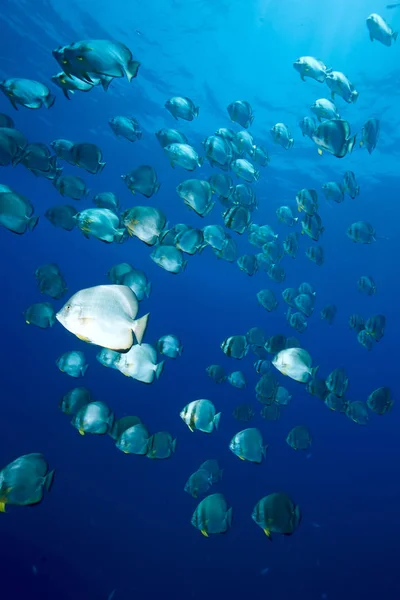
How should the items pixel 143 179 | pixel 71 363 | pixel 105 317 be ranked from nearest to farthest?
pixel 105 317
pixel 143 179
pixel 71 363

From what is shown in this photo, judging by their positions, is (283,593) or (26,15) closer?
(283,593)

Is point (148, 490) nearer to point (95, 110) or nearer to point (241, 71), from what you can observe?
point (241, 71)

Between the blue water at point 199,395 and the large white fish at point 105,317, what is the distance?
32.0ft

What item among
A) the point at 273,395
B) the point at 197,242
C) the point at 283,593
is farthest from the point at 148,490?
the point at 197,242

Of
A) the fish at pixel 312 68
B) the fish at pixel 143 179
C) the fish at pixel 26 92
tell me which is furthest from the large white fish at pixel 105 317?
the fish at pixel 312 68

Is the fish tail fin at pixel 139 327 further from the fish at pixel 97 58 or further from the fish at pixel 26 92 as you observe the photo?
the fish at pixel 26 92

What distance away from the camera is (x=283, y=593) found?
1249 centimetres

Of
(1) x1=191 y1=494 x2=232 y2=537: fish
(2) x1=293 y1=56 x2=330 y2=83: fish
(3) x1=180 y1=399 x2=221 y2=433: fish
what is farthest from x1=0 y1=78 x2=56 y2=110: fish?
(1) x1=191 y1=494 x2=232 y2=537: fish

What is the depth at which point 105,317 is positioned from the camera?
2797mm

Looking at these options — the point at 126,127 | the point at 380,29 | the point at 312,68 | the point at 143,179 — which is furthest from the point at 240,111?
the point at 143,179

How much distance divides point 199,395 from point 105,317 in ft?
96.5

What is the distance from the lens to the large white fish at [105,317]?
2.78 metres

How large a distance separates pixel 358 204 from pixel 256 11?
17.4m

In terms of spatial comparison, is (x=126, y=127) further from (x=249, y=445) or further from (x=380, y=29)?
(x=249, y=445)
